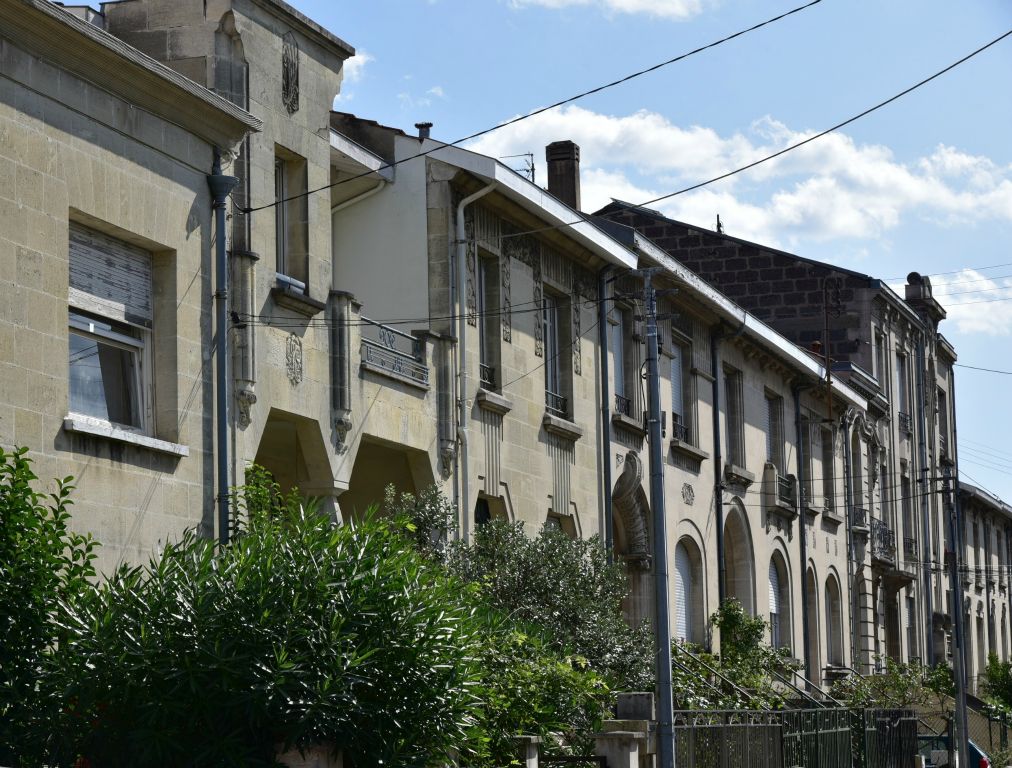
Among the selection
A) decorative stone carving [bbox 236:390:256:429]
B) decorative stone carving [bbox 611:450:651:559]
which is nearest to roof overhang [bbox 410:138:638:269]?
decorative stone carving [bbox 611:450:651:559]

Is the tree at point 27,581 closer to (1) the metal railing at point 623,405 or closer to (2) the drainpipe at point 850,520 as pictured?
(1) the metal railing at point 623,405

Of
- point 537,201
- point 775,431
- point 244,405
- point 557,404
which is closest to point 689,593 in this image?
point 557,404

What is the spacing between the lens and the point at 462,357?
75.2 ft

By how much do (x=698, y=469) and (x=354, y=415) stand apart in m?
13.2

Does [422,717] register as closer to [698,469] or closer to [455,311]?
[455,311]

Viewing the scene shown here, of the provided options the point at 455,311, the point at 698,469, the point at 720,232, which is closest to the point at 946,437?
the point at 720,232

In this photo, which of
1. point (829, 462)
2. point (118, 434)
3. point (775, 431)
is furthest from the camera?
point (829, 462)

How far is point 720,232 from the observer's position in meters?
45.7

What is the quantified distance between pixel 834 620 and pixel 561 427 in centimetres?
1827

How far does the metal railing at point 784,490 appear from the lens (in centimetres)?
3712

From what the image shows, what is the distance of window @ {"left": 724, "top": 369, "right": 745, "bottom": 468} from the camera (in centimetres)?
3488

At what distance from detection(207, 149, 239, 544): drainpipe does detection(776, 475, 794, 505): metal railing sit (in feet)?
69.0

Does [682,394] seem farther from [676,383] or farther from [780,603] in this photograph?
[780,603]

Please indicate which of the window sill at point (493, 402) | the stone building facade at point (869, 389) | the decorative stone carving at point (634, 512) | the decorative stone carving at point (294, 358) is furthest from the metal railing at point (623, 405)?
the stone building facade at point (869, 389)
